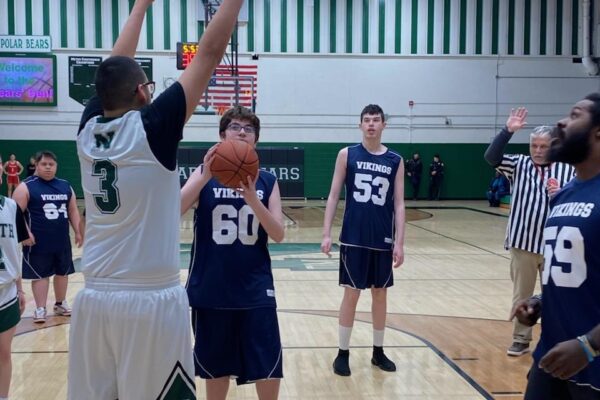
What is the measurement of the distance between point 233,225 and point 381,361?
2338mm

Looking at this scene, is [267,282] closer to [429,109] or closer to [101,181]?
[101,181]

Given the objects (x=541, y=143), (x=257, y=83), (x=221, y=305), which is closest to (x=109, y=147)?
(x=221, y=305)

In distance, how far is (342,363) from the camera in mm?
5137

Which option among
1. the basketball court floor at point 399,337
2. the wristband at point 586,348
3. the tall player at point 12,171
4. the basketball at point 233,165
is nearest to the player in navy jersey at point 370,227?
the basketball court floor at point 399,337

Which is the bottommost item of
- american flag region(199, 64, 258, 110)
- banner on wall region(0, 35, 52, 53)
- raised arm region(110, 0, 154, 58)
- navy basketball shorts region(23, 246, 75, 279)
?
navy basketball shorts region(23, 246, 75, 279)

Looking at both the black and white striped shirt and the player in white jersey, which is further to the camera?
the black and white striped shirt

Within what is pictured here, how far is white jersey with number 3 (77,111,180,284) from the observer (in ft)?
7.50

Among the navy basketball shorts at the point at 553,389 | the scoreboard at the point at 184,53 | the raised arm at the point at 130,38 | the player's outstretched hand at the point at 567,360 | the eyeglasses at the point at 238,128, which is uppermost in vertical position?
the scoreboard at the point at 184,53

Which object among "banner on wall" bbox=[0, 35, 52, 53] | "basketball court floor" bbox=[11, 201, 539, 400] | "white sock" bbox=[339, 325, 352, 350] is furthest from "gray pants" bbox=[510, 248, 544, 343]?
"banner on wall" bbox=[0, 35, 52, 53]

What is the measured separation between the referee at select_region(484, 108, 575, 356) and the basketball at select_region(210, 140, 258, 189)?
124 inches

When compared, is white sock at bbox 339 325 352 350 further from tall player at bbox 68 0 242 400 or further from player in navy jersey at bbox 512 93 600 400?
tall player at bbox 68 0 242 400

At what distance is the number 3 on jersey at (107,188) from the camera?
2.32 meters

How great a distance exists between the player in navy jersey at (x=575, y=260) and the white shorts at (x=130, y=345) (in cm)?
138

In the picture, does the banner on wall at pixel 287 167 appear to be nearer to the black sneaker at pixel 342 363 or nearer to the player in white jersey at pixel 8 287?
the black sneaker at pixel 342 363
